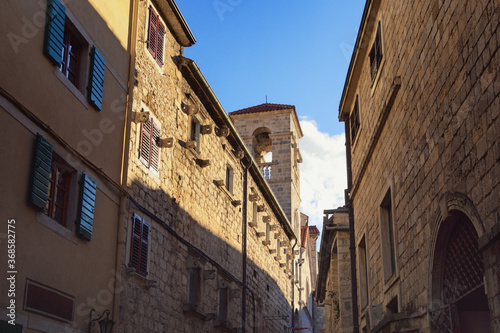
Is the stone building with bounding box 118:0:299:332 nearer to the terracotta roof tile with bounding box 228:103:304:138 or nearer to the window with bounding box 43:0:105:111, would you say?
the window with bounding box 43:0:105:111

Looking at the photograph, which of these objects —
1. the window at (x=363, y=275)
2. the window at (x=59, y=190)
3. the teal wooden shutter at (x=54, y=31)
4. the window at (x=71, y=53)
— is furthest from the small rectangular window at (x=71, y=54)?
the window at (x=363, y=275)

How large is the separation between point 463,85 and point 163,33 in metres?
8.42

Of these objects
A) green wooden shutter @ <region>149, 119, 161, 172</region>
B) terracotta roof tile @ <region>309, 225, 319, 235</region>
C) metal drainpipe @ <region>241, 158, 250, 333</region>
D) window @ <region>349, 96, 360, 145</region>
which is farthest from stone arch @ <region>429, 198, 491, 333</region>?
terracotta roof tile @ <region>309, 225, 319, 235</region>

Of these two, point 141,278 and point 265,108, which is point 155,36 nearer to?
point 141,278

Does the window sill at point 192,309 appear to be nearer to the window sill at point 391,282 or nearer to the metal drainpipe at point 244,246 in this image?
the window sill at point 391,282

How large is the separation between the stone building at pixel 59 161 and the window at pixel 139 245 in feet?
1.89

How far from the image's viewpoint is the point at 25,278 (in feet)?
24.7

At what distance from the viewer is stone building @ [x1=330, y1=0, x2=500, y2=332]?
19.6 ft

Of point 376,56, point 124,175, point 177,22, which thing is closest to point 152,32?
point 177,22

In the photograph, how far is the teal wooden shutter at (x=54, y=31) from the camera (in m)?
8.48

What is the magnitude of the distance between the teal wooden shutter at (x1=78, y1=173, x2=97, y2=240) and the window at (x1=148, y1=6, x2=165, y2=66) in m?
4.22

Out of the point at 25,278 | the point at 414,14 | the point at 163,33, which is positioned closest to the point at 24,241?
the point at 25,278

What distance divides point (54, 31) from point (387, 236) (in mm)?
6726

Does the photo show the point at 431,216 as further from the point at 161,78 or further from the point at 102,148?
the point at 161,78
